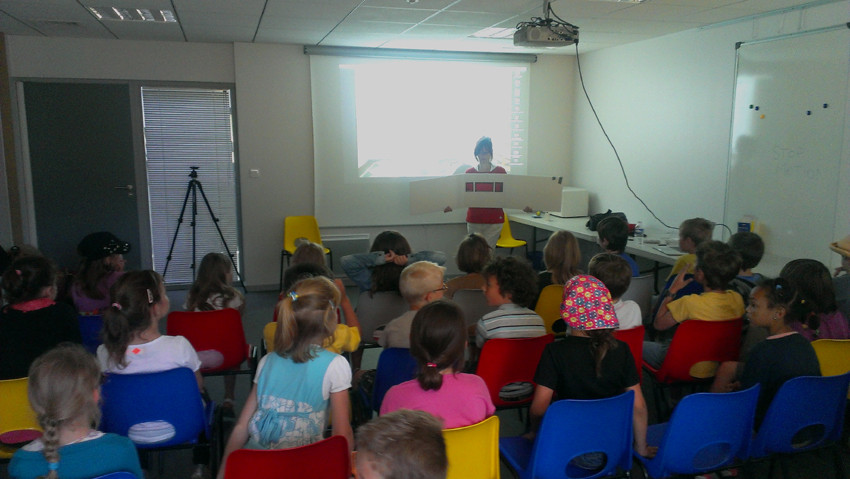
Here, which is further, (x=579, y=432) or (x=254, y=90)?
(x=254, y=90)

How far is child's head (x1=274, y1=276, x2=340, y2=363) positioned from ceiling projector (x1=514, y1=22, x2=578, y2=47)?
2868mm

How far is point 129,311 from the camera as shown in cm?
223

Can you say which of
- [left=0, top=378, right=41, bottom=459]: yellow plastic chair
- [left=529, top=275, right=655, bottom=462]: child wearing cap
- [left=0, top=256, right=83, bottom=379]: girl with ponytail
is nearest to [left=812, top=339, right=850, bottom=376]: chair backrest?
[left=529, top=275, right=655, bottom=462]: child wearing cap

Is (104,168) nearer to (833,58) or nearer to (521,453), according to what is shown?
(521,453)

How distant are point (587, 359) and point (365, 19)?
11.9 ft

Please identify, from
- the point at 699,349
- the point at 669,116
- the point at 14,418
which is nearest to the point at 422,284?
the point at 699,349

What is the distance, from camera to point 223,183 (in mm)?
6359

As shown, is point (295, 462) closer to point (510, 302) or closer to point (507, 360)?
point (507, 360)

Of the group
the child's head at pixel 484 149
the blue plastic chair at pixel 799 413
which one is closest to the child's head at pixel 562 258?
the blue plastic chair at pixel 799 413

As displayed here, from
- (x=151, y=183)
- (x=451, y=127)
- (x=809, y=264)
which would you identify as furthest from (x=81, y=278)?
(x=451, y=127)

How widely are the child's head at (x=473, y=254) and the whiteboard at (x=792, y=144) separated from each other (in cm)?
235

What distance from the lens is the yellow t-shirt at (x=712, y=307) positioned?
2.78 metres

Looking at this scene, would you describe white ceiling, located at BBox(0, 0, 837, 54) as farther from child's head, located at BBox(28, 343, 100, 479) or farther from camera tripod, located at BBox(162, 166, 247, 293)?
child's head, located at BBox(28, 343, 100, 479)

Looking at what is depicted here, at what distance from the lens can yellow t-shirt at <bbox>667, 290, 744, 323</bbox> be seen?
2.78m
